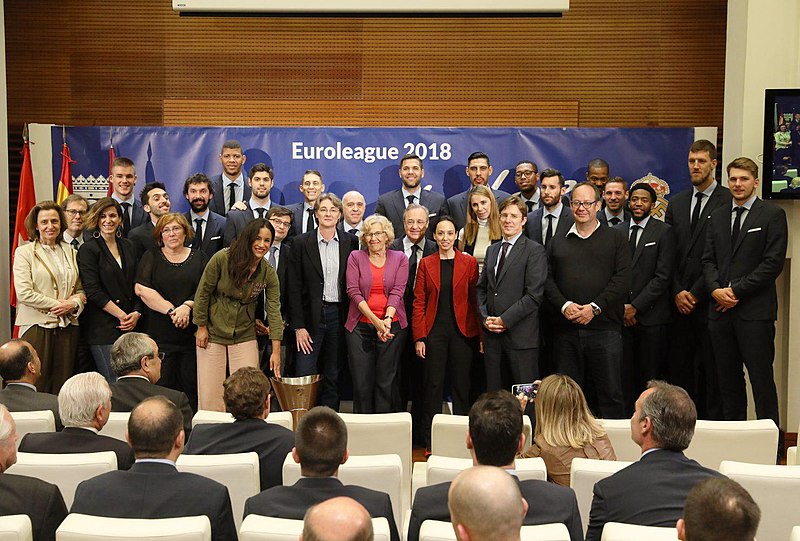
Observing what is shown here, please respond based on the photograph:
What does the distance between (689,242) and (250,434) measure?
3.84m

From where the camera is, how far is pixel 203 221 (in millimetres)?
6621

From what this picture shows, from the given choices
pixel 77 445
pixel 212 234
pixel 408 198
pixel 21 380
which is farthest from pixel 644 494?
pixel 212 234

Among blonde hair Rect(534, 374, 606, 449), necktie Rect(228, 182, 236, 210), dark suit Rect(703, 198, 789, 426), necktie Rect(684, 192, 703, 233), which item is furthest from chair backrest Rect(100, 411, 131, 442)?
necktie Rect(684, 192, 703, 233)

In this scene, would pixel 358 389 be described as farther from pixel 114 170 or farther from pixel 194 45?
pixel 194 45

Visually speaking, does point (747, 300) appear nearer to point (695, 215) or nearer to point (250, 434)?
point (695, 215)

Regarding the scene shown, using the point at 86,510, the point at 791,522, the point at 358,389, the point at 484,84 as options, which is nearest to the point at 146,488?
the point at 86,510

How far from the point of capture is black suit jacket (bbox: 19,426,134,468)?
3.51 metres

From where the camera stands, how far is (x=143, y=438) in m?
3.01

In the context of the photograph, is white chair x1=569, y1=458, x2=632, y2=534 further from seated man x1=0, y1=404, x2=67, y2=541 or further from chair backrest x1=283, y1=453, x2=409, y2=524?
seated man x1=0, y1=404, x2=67, y2=541

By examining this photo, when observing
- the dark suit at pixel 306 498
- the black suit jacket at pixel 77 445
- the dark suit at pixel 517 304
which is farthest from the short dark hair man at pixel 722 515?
the dark suit at pixel 517 304

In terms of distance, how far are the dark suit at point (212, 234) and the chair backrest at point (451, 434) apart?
2.89 m

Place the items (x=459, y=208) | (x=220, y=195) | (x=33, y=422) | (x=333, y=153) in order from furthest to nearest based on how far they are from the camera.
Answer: (x=333, y=153), (x=220, y=195), (x=459, y=208), (x=33, y=422)

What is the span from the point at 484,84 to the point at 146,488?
588 centimetres

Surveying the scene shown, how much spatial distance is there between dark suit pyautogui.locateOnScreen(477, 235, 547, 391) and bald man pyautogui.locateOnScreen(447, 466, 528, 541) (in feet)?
12.7
